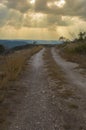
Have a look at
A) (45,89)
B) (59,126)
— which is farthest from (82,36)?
(59,126)

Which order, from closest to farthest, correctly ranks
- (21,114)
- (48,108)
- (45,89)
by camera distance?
(21,114) → (48,108) → (45,89)

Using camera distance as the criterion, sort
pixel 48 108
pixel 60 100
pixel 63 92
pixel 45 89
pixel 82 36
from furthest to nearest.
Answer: pixel 82 36
pixel 45 89
pixel 63 92
pixel 60 100
pixel 48 108

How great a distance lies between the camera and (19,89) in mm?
12094

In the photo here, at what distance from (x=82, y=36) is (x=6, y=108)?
6854 cm

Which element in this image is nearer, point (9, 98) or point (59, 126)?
point (59, 126)

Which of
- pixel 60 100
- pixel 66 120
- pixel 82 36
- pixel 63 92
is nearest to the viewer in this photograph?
pixel 66 120

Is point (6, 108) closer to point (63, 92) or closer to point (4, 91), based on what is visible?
point (4, 91)

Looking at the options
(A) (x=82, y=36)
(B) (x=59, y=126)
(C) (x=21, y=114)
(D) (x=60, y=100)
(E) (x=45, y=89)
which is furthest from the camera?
(A) (x=82, y=36)

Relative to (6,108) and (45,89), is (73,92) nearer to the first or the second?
(45,89)

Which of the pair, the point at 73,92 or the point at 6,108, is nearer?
the point at 6,108

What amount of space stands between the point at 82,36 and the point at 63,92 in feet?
216

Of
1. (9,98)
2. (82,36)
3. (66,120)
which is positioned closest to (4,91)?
(9,98)

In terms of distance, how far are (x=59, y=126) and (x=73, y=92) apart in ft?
14.0

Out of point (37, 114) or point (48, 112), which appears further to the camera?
point (48, 112)
